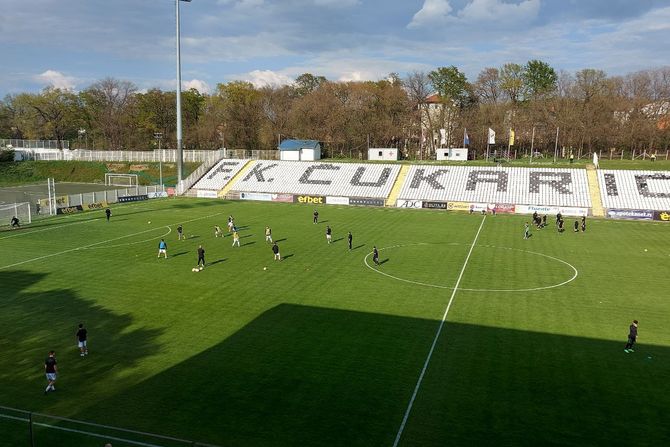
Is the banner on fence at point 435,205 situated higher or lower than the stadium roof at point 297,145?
lower

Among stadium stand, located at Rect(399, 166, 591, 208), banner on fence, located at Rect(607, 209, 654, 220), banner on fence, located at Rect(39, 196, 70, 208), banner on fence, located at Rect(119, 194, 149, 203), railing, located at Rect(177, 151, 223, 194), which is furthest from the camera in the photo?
railing, located at Rect(177, 151, 223, 194)

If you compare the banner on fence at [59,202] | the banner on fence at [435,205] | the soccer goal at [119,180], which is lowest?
the banner on fence at [435,205]

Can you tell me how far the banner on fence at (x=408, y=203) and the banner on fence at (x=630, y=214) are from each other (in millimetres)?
21824

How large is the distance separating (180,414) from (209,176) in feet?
222

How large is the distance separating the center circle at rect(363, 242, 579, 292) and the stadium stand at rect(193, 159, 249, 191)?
4433 cm

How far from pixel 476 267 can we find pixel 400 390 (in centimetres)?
1810

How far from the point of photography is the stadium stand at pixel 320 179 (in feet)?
228

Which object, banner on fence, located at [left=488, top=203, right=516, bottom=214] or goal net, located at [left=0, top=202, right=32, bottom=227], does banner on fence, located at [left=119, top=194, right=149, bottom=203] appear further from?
banner on fence, located at [left=488, top=203, right=516, bottom=214]

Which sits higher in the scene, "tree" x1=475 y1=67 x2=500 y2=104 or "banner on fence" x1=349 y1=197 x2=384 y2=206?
"tree" x1=475 y1=67 x2=500 y2=104

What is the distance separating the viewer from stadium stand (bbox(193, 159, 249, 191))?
7581 centimetres

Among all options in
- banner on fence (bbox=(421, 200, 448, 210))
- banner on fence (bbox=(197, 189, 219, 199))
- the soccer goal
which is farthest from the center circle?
the soccer goal

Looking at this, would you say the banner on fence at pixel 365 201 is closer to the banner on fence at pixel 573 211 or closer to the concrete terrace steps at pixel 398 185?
the concrete terrace steps at pixel 398 185

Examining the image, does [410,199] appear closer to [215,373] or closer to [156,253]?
[156,253]

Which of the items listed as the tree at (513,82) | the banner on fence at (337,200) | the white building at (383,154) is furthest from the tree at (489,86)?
the banner on fence at (337,200)
